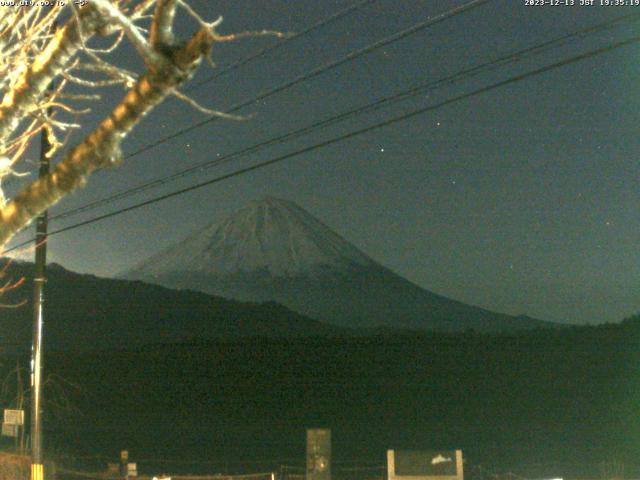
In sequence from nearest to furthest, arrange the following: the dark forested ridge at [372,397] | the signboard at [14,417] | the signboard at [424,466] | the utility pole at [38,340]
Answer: the utility pole at [38,340] < the signboard at [424,466] < the signboard at [14,417] < the dark forested ridge at [372,397]

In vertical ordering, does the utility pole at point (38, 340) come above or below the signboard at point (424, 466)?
above

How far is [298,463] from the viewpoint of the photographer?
50906mm

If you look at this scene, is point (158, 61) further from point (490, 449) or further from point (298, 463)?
point (490, 449)

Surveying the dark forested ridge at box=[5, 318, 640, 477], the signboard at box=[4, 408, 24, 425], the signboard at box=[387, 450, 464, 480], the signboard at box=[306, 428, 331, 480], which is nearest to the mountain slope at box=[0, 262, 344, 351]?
the dark forested ridge at box=[5, 318, 640, 477]

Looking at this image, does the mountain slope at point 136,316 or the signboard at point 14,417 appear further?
the mountain slope at point 136,316

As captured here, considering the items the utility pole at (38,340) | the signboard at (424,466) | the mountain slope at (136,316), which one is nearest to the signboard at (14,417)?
the utility pole at (38,340)

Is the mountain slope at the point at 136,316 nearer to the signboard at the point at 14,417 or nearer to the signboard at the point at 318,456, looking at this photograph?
the signboard at the point at 14,417

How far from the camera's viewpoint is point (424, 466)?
16531mm

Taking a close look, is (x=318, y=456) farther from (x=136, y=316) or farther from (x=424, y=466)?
(x=136, y=316)

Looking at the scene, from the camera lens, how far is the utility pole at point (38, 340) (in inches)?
573

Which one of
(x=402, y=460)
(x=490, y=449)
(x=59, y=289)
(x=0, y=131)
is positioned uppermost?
(x=59, y=289)

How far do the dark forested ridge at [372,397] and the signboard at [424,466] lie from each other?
31.0 meters

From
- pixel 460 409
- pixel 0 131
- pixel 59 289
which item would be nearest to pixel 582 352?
pixel 460 409

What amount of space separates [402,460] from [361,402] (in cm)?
7495
